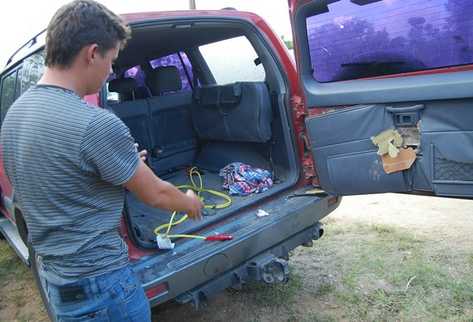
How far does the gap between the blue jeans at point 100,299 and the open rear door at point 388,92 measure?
147 centimetres

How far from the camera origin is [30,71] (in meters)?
3.33

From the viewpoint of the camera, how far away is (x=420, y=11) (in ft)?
7.30

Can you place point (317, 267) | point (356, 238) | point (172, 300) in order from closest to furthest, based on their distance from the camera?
1. point (172, 300)
2. point (317, 267)
3. point (356, 238)

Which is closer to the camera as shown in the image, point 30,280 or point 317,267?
point 317,267

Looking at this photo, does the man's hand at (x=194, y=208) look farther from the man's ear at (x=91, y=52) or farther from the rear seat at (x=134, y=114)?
the rear seat at (x=134, y=114)

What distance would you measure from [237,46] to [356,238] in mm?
1959

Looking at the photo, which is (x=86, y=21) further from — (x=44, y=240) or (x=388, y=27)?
(x=388, y=27)

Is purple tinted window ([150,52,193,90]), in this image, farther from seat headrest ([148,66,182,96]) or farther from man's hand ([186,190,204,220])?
man's hand ([186,190,204,220])

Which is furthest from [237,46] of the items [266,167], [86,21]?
[86,21]

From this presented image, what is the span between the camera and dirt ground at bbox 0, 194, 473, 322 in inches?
122

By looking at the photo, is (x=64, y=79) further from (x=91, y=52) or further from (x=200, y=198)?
(x=200, y=198)

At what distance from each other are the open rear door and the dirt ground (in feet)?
2.90

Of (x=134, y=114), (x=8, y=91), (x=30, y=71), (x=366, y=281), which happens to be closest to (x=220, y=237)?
(x=366, y=281)

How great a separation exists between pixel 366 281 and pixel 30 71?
9.27 feet
